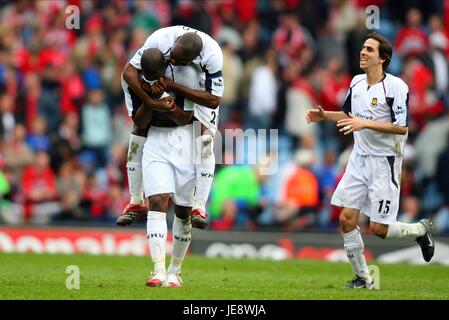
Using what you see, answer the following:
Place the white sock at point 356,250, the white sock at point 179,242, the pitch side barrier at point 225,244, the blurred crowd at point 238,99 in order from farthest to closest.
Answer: the blurred crowd at point 238,99, the pitch side barrier at point 225,244, the white sock at point 356,250, the white sock at point 179,242

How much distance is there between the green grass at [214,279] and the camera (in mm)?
12312

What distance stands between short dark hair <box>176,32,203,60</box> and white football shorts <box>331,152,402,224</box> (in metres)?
2.72

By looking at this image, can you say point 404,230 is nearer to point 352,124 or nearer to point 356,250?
point 356,250

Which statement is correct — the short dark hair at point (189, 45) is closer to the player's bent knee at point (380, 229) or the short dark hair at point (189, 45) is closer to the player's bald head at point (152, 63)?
the player's bald head at point (152, 63)

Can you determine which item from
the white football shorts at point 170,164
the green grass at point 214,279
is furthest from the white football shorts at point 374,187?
the white football shorts at point 170,164

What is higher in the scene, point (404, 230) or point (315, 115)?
point (315, 115)

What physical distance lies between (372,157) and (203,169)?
2.20 meters

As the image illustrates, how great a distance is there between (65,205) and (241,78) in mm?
5057

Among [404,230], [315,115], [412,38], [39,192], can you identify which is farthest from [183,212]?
[412,38]

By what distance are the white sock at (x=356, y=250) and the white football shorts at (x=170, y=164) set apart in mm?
2089

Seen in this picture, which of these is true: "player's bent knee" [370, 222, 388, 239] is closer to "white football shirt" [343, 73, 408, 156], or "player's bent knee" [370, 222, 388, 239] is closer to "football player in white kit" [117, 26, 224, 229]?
"white football shirt" [343, 73, 408, 156]

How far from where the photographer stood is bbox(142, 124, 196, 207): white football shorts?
1301 centimetres

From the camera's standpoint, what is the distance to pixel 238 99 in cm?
2498
